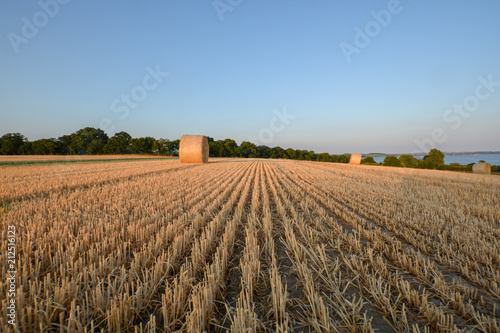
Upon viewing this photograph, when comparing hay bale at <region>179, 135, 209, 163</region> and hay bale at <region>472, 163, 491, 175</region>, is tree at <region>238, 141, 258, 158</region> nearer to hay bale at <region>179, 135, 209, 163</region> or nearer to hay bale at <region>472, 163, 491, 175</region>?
hay bale at <region>179, 135, 209, 163</region>

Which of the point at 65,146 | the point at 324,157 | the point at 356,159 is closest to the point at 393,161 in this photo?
the point at 356,159

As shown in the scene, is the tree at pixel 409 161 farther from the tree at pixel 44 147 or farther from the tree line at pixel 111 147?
the tree at pixel 44 147

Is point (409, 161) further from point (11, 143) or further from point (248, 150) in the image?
point (11, 143)

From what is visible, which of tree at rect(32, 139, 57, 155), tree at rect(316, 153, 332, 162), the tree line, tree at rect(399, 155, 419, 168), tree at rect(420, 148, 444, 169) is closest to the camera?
tree at rect(420, 148, 444, 169)

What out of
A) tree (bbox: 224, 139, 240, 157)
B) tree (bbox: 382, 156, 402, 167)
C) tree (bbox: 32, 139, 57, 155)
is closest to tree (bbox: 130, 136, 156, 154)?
tree (bbox: 32, 139, 57, 155)

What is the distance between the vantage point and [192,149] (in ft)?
73.6

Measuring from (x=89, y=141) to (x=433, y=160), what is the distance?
94.9m

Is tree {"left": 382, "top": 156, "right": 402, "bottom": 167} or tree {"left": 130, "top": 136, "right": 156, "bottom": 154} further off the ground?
tree {"left": 130, "top": 136, "right": 156, "bottom": 154}

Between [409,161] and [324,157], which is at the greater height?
[324,157]

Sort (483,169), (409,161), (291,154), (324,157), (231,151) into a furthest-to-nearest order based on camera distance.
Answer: (291,154), (324,157), (231,151), (409,161), (483,169)

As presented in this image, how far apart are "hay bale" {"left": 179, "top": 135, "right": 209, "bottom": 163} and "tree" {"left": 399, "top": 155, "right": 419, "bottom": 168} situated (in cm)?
4847

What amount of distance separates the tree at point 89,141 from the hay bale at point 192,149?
61468 mm

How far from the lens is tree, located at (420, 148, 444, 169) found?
45.8 m

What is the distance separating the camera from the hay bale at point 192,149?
73.4ft
